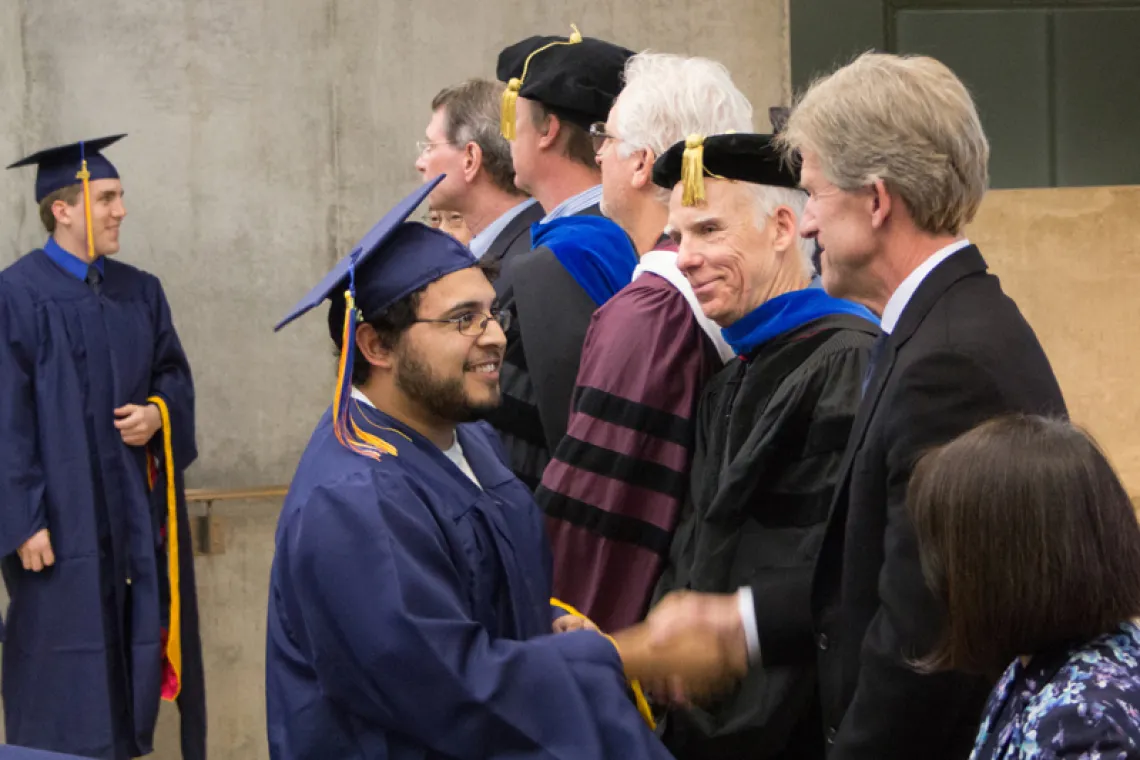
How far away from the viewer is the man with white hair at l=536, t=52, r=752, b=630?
2.72 m

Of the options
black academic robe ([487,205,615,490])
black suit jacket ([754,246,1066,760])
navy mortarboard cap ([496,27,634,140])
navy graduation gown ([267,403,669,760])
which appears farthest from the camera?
navy mortarboard cap ([496,27,634,140])

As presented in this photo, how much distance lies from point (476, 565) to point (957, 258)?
2.52 feet

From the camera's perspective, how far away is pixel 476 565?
82.7 inches

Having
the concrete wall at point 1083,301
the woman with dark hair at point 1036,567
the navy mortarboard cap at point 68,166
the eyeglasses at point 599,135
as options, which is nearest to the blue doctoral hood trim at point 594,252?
the eyeglasses at point 599,135

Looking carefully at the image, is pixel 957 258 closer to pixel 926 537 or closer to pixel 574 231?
pixel 926 537

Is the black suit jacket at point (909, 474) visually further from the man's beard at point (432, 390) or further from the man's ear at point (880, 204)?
the man's beard at point (432, 390)

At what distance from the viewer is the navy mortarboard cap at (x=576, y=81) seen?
10.9 ft

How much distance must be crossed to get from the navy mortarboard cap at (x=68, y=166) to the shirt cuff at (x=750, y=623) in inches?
124

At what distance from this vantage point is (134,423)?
15.6 feet

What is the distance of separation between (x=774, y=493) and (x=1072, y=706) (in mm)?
1027

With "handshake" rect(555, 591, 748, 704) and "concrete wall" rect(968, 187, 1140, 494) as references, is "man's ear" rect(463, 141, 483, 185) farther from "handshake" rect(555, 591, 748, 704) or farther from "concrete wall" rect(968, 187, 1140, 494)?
"concrete wall" rect(968, 187, 1140, 494)

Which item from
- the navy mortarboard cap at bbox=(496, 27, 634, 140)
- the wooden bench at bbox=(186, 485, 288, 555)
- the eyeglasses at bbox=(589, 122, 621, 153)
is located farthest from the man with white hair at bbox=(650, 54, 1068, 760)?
the wooden bench at bbox=(186, 485, 288, 555)

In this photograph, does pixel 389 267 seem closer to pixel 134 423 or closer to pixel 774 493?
pixel 774 493

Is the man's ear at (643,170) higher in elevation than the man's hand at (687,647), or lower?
higher
